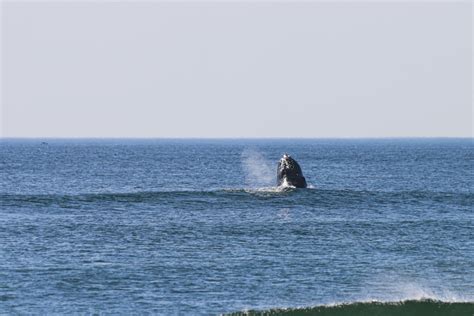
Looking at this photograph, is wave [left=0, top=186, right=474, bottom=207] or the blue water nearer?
the blue water

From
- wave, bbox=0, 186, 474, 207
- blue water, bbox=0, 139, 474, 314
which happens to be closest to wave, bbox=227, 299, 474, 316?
blue water, bbox=0, 139, 474, 314

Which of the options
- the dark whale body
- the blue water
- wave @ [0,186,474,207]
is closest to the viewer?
the blue water

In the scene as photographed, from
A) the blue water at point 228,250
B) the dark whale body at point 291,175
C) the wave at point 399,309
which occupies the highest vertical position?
the dark whale body at point 291,175

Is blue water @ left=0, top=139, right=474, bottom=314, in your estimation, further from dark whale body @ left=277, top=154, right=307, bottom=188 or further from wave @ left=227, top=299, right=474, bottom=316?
wave @ left=227, top=299, right=474, bottom=316

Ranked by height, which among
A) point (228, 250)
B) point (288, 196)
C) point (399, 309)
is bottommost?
point (228, 250)

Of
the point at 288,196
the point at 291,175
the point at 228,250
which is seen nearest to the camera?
the point at 228,250

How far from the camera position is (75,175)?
12750cm

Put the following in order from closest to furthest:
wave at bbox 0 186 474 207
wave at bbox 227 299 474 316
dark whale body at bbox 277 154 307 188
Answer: wave at bbox 227 299 474 316, wave at bbox 0 186 474 207, dark whale body at bbox 277 154 307 188

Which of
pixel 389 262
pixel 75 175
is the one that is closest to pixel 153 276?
pixel 389 262

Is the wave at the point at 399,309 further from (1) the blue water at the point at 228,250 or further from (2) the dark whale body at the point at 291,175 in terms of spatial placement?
(2) the dark whale body at the point at 291,175

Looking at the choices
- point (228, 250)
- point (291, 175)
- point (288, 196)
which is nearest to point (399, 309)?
point (228, 250)

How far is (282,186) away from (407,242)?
110 feet

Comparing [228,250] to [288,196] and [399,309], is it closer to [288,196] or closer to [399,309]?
[399,309]

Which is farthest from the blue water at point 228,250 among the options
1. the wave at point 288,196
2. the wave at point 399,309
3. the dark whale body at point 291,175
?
the wave at point 399,309
